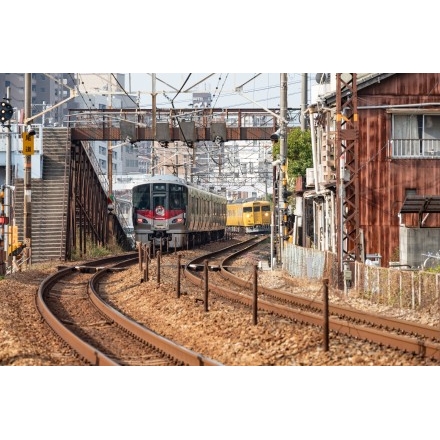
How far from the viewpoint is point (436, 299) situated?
49.2ft

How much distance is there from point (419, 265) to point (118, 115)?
17054 mm

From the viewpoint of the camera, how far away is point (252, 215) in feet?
234

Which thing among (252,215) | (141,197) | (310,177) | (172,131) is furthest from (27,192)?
(252,215)

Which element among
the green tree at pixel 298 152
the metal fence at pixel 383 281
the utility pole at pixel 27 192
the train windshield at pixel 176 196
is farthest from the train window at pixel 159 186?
the metal fence at pixel 383 281

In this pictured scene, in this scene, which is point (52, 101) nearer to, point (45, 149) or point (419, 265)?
point (45, 149)

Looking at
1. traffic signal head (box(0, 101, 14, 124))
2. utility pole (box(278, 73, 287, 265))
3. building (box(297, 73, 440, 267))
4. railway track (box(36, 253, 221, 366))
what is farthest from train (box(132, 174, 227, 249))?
building (box(297, 73, 440, 267))

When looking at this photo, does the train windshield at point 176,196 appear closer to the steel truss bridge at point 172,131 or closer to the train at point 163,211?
the train at point 163,211

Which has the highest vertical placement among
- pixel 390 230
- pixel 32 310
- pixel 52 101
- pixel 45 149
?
pixel 52 101

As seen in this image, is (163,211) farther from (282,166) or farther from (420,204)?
(420,204)

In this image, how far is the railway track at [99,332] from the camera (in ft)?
35.5

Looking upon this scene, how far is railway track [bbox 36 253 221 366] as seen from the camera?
10.8 meters

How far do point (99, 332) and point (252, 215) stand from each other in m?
57.7

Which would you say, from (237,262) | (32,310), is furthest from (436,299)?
(237,262)

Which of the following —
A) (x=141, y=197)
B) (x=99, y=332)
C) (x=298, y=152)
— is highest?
(x=298, y=152)
